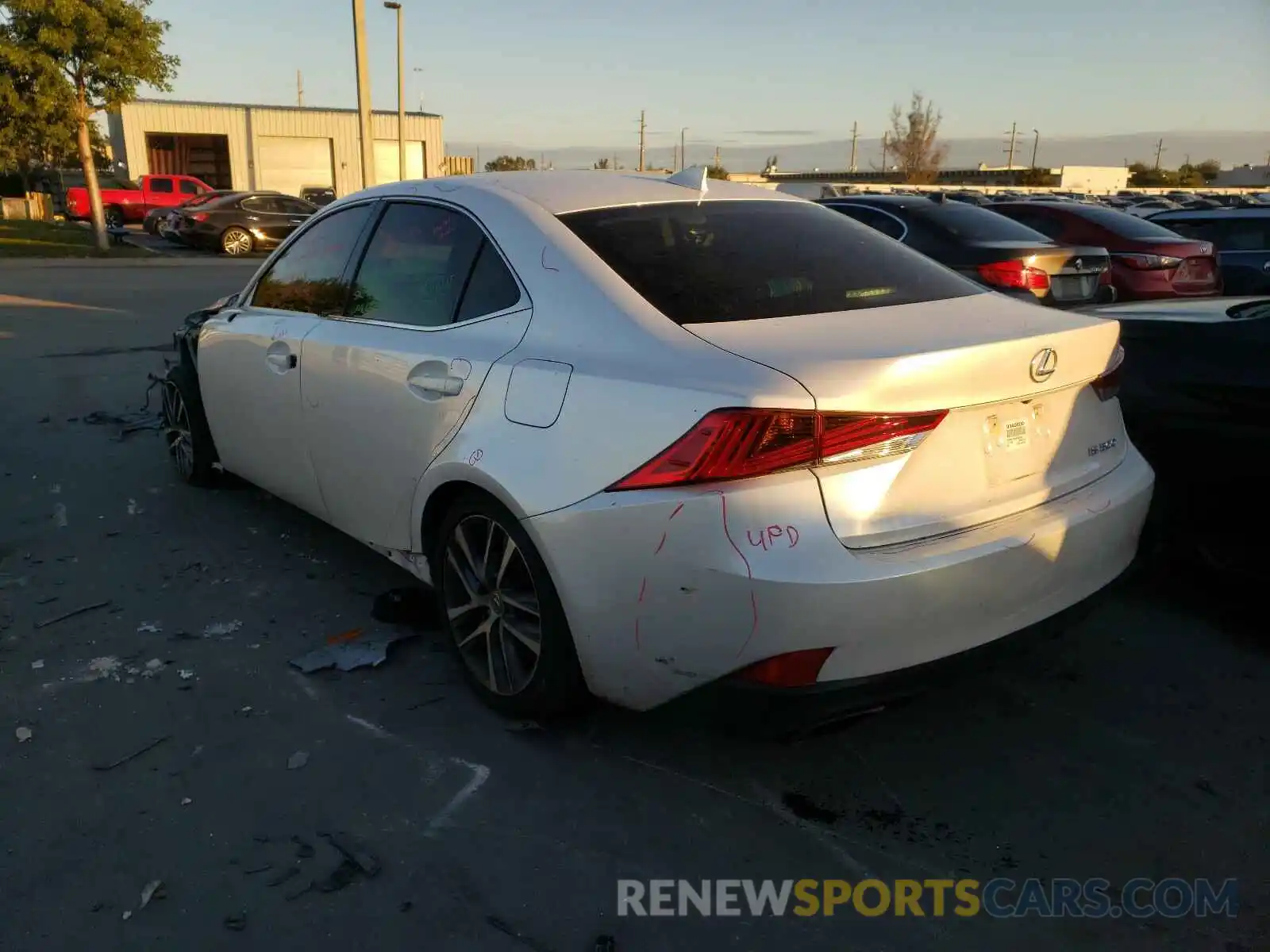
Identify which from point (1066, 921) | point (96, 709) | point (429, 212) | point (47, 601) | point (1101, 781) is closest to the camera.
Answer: point (1066, 921)

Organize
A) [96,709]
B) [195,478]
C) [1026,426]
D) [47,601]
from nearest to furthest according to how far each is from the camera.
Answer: [1026,426], [96,709], [47,601], [195,478]

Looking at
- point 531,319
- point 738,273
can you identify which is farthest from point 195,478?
point 738,273

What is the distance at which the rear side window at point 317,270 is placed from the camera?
13.0ft

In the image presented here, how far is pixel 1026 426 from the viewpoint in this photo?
268 centimetres

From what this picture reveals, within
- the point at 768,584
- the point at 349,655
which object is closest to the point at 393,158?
the point at 349,655

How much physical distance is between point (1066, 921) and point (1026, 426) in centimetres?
Answer: 124

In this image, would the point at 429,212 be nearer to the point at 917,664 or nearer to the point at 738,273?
the point at 738,273

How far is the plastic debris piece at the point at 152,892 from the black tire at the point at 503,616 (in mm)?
1045

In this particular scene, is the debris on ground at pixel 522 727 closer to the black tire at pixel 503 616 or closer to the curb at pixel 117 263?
the black tire at pixel 503 616

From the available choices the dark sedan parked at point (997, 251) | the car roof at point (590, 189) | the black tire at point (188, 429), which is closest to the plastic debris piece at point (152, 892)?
the car roof at point (590, 189)

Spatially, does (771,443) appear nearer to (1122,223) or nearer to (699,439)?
(699,439)

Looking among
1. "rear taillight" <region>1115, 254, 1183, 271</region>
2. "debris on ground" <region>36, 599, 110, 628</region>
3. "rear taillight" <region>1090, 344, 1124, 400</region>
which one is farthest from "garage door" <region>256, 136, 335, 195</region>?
"rear taillight" <region>1090, 344, 1124, 400</region>

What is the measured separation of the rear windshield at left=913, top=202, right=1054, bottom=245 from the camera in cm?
767

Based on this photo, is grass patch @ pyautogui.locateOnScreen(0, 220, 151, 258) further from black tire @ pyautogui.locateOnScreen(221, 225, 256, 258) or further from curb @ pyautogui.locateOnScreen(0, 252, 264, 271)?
black tire @ pyautogui.locateOnScreen(221, 225, 256, 258)
